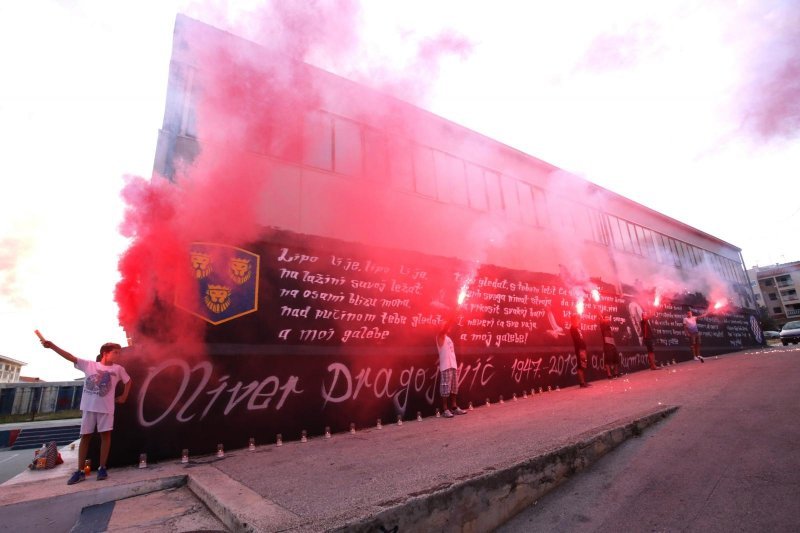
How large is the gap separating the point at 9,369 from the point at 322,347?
85.3 m

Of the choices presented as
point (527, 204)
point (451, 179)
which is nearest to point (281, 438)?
point (451, 179)

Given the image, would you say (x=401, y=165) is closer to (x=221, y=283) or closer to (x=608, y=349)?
(x=221, y=283)

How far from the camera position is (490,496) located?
2516mm

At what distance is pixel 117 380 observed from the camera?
4.34 meters

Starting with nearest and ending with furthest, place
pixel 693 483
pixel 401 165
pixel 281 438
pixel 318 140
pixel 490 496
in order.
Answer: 1. pixel 490 496
2. pixel 693 483
3. pixel 281 438
4. pixel 318 140
5. pixel 401 165

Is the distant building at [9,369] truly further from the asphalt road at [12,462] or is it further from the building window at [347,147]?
the building window at [347,147]

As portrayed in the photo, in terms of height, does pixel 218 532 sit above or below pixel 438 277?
below

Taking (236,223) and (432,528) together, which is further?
(236,223)

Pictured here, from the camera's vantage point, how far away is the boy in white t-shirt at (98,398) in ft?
13.4

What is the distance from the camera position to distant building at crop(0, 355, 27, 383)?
187 feet

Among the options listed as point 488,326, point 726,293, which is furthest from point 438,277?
point 726,293

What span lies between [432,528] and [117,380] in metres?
4.03

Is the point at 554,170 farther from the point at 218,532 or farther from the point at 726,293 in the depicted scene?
the point at 726,293

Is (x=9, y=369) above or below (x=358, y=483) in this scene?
above
